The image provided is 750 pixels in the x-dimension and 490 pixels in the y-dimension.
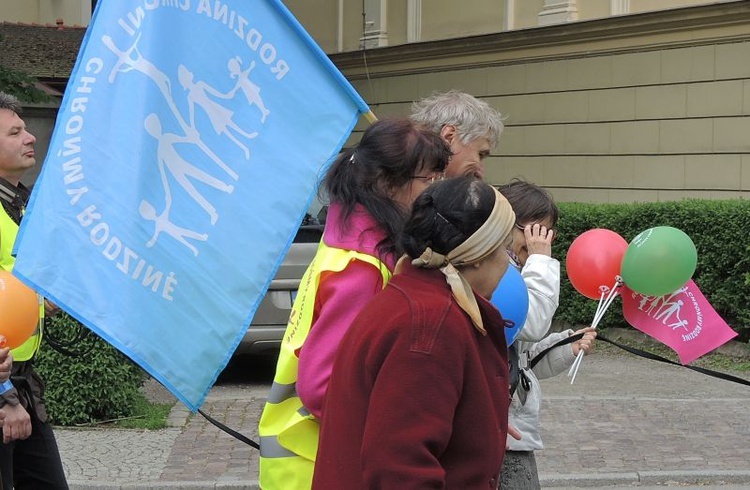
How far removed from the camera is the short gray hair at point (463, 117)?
396cm

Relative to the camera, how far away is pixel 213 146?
346 centimetres

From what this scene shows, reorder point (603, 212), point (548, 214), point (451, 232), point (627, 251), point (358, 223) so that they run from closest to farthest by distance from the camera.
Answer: point (451, 232) < point (358, 223) < point (548, 214) < point (627, 251) < point (603, 212)

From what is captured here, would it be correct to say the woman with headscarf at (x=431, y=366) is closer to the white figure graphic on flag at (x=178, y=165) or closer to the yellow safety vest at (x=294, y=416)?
the yellow safety vest at (x=294, y=416)

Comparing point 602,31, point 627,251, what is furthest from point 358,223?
point 602,31

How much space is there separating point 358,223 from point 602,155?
42.0 feet

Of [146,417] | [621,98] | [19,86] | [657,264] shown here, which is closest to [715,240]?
[621,98]

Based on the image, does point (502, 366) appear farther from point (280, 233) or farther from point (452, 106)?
point (452, 106)

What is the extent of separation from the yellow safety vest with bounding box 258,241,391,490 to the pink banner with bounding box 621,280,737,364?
1.84 metres

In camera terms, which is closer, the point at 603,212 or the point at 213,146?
the point at 213,146

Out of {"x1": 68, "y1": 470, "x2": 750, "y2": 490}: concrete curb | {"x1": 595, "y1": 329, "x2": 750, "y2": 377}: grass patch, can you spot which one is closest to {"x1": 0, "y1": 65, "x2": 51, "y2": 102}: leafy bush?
{"x1": 595, "y1": 329, "x2": 750, "y2": 377}: grass patch

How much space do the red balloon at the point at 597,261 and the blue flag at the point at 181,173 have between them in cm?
149

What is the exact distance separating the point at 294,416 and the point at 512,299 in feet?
2.40

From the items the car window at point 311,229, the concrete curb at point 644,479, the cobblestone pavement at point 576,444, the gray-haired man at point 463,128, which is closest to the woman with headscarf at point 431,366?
the gray-haired man at point 463,128

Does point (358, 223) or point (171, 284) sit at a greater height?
point (358, 223)
